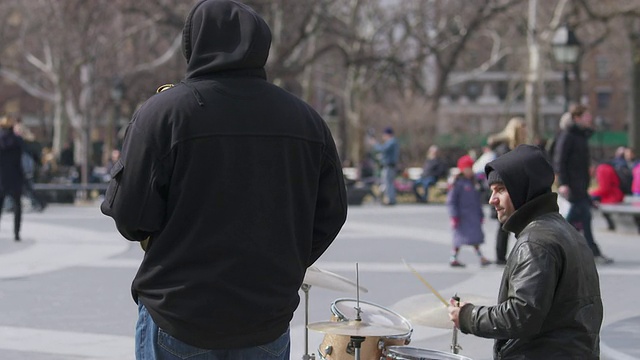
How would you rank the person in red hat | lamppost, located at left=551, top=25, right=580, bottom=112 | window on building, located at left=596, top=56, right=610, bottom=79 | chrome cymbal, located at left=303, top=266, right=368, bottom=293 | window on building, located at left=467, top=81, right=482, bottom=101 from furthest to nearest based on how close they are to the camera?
window on building, located at left=596, top=56, right=610, bottom=79, window on building, located at left=467, top=81, right=482, bottom=101, lamppost, located at left=551, top=25, right=580, bottom=112, the person in red hat, chrome cymbal, located at left=303, top=266, right=368, bottom=293

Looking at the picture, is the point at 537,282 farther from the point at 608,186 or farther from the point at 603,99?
the point at 603,99

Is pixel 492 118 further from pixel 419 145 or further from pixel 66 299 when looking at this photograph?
pixel 66 299

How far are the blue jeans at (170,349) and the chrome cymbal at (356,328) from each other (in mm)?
997

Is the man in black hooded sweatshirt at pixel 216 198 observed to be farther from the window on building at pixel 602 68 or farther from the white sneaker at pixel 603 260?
the window on building at pixel 602 68

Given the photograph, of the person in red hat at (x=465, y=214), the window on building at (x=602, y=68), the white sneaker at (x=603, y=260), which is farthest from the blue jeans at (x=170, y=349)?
the window on building at (x=602, y=68)

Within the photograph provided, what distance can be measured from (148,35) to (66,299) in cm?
4279

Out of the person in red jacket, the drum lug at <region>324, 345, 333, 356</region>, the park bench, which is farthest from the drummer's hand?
the person in red jacket

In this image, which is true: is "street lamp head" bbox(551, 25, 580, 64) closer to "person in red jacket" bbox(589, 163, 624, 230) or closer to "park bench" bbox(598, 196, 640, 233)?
"person in red jacket" bbox(589, 163, 624, 230)

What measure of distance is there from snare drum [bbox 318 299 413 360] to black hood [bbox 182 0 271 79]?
1624mm

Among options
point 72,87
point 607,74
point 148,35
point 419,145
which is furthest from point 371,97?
point 607,74

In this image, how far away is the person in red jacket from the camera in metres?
17.6

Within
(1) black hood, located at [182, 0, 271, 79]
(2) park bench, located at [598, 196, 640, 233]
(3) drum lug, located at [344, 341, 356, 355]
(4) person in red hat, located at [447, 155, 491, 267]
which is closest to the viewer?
(1) black hood, located at [182, 0, 271, 79]

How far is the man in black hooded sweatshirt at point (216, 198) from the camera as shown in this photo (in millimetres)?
3541

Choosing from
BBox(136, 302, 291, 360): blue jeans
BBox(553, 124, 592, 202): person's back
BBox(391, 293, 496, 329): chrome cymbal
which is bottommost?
BBox(553, 124, 592, 202): person's back
